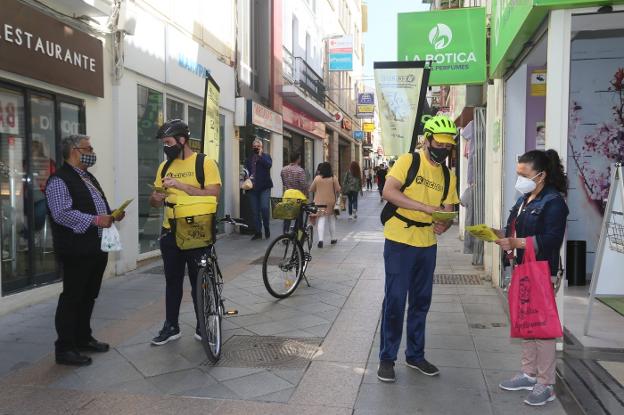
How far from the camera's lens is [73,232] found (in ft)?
14.5

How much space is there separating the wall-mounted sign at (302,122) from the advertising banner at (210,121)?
1104 centimetres

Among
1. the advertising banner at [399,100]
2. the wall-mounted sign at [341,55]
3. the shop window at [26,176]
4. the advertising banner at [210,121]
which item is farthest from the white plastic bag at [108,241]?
the wall-mounted sign at [341,55]

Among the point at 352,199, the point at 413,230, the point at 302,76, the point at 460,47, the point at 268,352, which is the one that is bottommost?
the point at 268,352

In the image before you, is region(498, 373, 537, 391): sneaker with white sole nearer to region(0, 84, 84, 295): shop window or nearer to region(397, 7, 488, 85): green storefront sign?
region(397, 7, 488, 85): green storefront sign

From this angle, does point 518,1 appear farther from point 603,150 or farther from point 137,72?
point 137,72

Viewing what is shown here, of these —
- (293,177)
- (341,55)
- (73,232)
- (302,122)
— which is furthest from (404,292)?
(341,55)

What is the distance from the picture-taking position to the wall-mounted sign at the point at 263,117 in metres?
13.4

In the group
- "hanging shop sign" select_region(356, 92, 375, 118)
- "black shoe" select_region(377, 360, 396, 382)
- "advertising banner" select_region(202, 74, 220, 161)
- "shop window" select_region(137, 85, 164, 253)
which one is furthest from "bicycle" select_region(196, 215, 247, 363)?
"hanging shop sign" select_region(356, 92, 375, 118)

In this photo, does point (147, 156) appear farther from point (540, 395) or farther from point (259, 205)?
point (540, 395)

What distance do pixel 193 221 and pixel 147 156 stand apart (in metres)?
5.26

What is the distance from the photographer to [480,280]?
786cm

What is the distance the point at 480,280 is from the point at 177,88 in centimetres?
602

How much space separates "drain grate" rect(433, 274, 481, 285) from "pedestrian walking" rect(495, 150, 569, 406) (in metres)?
3.81

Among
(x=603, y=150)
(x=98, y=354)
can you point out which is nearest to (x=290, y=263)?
(x=98, y=354)
